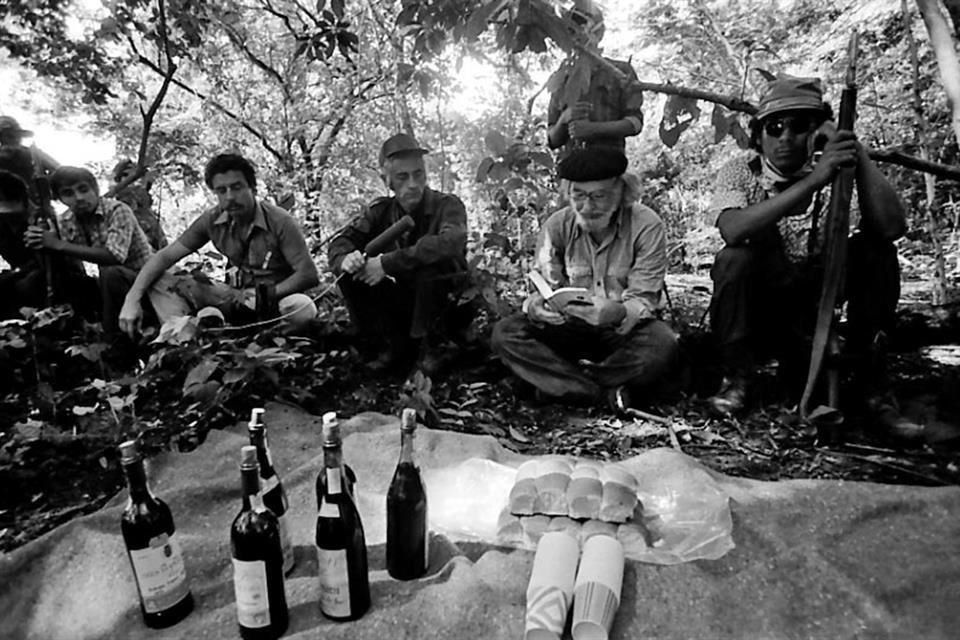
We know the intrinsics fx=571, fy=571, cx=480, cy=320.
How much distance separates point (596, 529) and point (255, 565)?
104 centimetres

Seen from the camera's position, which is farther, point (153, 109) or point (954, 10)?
point (153, 109)

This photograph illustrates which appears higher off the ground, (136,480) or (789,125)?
(789,125)

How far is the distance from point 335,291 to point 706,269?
6952mm

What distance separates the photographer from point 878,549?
1.88m

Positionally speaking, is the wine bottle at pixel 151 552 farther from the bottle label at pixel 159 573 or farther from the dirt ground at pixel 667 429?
the dirt ground at pixel 667 429

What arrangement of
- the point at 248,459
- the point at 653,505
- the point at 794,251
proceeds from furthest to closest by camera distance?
1. the point at 794,251
2. the point at 653,505
3. the point at 248,459

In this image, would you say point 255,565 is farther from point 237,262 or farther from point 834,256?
point 237,262

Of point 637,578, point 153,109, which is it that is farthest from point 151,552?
point 153,109

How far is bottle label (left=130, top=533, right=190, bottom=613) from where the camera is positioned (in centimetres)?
162

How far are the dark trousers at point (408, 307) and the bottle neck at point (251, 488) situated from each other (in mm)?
2434

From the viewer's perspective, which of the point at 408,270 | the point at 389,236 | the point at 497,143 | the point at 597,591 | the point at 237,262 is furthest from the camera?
the point at 237,262

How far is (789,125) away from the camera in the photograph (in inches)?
117

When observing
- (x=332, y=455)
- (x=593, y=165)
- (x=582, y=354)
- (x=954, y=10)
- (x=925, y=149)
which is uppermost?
(x=954, y=10)

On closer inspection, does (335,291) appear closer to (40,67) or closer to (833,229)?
(40,67)
